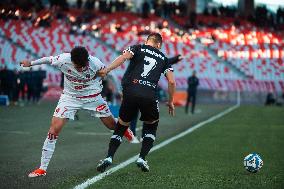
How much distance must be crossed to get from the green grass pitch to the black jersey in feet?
3.70

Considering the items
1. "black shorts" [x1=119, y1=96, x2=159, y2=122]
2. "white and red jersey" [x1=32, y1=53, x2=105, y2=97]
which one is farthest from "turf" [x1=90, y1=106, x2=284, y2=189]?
"white and red jersey" [x1=32, y1=53, x2=105, y2=97]

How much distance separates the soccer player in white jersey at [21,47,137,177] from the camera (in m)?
9.23

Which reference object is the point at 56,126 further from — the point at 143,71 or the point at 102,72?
the point at 143,71

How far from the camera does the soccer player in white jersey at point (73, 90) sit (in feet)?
30.3

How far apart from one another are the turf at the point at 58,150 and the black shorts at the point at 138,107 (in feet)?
2.62

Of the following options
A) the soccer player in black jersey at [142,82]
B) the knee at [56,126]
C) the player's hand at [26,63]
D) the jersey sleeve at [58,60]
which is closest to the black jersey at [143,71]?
the soccer player in black jersey at [142,82]

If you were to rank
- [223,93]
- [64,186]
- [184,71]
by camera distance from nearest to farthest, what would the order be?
[64,186]
[223,93]
[184,71]

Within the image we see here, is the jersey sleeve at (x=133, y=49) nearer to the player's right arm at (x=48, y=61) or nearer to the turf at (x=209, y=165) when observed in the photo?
the player's right arm at (x=48, y=61)

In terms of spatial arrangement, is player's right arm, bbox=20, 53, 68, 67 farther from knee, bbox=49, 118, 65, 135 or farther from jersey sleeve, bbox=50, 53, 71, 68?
knee, bbox=49, 118, 65, 135

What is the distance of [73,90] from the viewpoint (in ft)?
31.8

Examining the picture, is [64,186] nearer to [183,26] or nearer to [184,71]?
[184,71]

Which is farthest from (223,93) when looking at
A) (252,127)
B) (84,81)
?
(84,81)

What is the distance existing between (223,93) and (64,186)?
37.7 m

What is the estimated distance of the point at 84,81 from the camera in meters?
9.59
